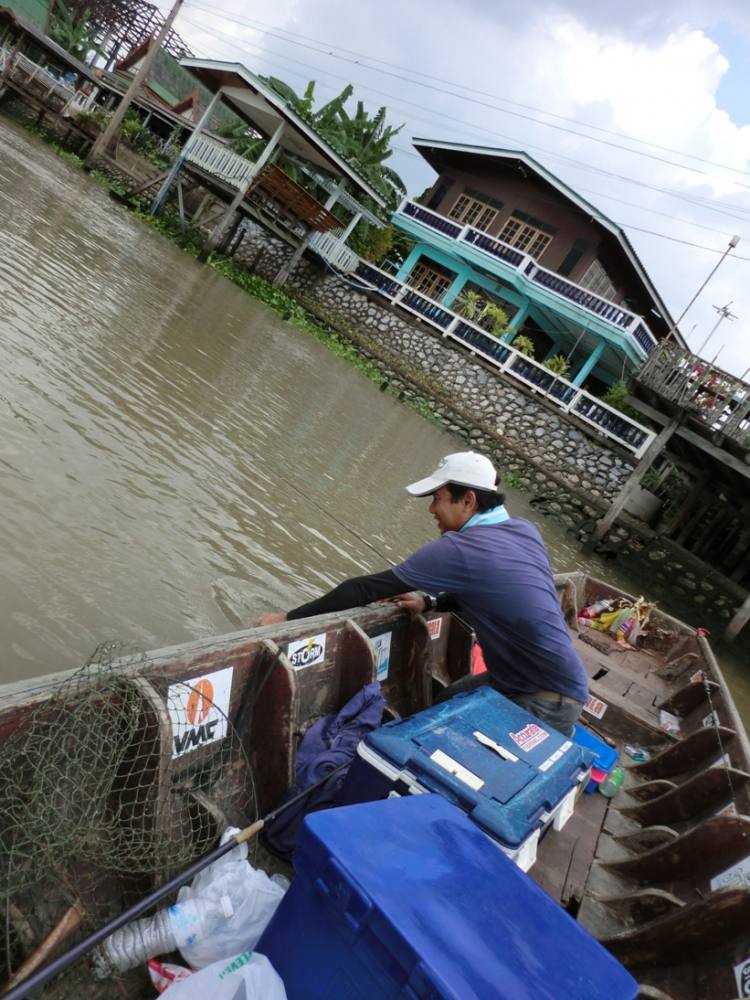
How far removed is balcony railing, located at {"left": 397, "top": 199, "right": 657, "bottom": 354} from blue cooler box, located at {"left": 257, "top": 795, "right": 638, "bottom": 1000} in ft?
77.6

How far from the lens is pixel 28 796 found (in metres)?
2.29

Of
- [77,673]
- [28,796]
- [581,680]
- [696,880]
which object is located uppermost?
[581,680]

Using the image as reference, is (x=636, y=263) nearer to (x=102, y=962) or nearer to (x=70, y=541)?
(x=70, y=541)

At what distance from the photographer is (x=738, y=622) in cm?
1416

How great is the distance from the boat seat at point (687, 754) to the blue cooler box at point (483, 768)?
6.00ft

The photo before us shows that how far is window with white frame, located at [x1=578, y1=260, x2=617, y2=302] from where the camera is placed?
2728 cm

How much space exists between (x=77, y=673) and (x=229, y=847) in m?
0.73

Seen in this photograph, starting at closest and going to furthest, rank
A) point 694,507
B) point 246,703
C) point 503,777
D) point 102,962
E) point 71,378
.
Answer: point 102,962, point 503,777, point 246,703, point 71,378, point 694,507

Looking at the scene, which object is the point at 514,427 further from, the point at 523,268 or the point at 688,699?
the point at 688,699

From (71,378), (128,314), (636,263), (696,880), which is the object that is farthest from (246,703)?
(636,263)

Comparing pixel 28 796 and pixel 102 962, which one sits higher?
pixel 28 796

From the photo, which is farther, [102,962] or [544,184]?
[544,184]

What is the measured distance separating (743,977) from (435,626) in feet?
8.72

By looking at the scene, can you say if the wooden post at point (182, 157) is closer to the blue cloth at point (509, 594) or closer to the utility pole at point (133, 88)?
the utility pole at point (133, 88)
